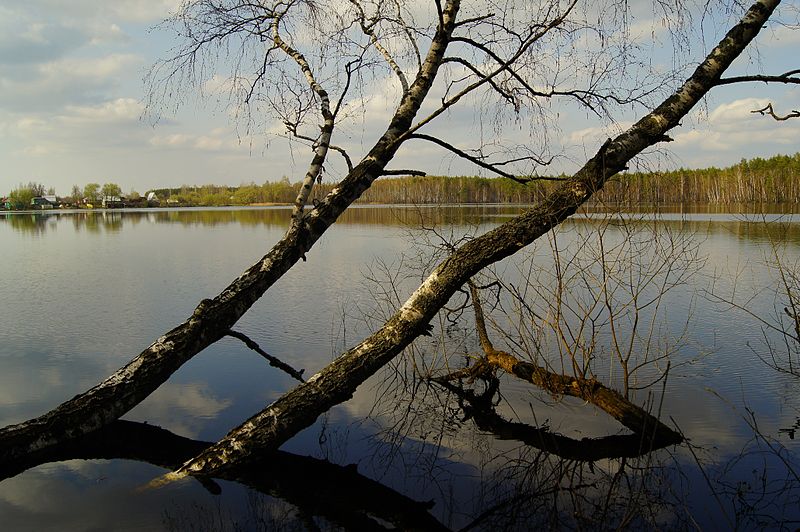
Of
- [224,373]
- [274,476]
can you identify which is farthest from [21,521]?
[224,373]

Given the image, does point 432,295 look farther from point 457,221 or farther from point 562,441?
point 457,221

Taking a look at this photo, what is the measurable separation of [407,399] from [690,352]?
4.01 m

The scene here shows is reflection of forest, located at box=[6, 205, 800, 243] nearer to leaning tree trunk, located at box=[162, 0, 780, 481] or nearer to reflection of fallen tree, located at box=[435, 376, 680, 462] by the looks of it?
leaning tree trunk, located at box=[162, 0, 780, 481]

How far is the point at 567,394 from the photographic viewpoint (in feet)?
19.9

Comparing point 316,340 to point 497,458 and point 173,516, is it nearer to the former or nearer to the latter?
point 497,458

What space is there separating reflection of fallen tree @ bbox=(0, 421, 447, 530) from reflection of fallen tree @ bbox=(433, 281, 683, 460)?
3.85ft

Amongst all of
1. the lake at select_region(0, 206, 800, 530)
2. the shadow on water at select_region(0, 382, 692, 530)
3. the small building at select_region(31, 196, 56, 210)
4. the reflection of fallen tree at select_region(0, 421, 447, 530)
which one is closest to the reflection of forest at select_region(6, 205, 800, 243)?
the lake at select_region(0, 206, 800, 530)

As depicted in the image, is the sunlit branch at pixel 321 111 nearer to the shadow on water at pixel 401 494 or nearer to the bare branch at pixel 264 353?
the bare branch at pixel 264 353

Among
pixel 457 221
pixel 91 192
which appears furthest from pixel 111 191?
pixel 457 221

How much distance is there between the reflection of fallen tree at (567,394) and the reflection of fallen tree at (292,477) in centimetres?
117

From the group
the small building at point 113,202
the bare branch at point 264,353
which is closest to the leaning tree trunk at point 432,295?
the bare branch at point 264,353

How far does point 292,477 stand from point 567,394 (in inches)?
117

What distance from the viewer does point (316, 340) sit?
8.73 meters

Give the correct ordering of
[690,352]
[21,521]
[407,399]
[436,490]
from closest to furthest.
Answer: [21,521]
[436,490]
[407,399]
[690,352]
